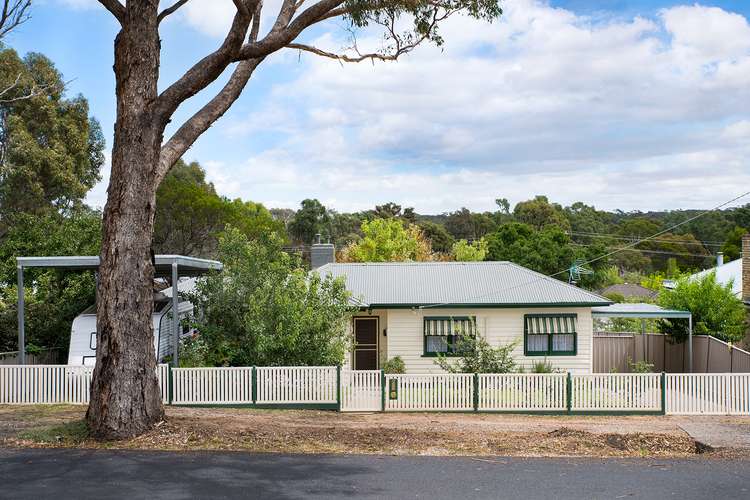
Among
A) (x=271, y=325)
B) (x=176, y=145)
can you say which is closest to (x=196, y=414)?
(x=271, y=325)

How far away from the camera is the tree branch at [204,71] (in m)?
12.0

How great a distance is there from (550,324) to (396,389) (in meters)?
6.92

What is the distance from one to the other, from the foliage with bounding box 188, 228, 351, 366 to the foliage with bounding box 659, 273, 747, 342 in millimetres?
12181

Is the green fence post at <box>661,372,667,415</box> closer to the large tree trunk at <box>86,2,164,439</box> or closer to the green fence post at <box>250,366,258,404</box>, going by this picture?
the green fence post at <box>250,366,258,404</box>

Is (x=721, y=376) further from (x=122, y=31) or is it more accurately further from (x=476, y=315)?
(x=122, y=31)

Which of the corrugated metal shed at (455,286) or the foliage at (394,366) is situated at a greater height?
the corrugated metal shed at (455,286)

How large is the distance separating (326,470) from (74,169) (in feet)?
105

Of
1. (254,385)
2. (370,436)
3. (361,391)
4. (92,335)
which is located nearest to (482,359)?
(361,391)

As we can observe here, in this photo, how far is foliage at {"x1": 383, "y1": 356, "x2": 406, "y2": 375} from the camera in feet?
69.3

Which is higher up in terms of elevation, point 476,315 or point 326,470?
point 476,315

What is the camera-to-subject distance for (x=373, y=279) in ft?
78.4

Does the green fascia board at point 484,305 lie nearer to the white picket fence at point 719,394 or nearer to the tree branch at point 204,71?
the white picket fence at point 719,394

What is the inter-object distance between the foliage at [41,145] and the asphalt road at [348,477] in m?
27.8

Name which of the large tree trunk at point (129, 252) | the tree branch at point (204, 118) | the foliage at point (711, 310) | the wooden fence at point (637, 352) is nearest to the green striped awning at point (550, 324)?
the wooden fence at point (637, 352)
